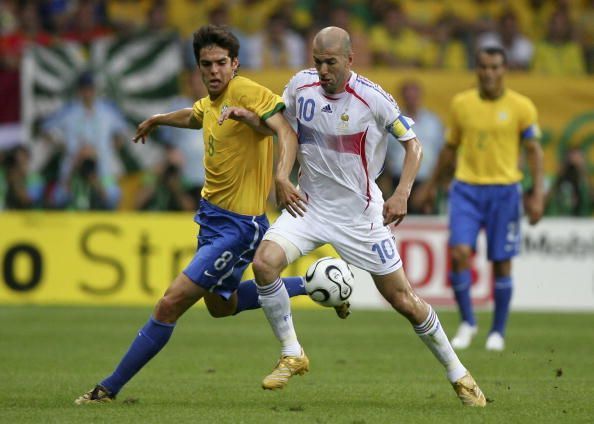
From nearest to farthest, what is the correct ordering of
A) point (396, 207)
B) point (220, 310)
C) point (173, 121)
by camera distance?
point (396, 207)
point (173, 121)
point (220, 310)

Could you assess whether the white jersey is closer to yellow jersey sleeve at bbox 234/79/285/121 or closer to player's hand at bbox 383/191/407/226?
yellow jersey sleeve at bbox 234/79/285/121

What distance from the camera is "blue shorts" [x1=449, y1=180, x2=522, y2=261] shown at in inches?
→ 478

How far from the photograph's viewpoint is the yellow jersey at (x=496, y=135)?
12.1 metres

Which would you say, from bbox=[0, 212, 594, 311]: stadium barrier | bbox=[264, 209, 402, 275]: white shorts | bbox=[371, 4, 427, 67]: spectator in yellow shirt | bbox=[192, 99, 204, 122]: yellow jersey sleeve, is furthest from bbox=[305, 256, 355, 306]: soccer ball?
bbox=[371, 4, 427, 67]: spectator in yellow shirt

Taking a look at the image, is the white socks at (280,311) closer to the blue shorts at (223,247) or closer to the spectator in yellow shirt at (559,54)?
the blue shorts at (223,247)

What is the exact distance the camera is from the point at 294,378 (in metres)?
9.71

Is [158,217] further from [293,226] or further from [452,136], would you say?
[293,226]

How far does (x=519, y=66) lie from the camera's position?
1956cm

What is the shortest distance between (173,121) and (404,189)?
188cm

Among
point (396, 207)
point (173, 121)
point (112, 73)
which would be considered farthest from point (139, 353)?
point (112, 73)

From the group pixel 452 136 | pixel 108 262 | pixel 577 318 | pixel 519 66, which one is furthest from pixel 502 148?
pixel 519 66

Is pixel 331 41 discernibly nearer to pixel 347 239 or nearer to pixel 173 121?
pixel 347 239

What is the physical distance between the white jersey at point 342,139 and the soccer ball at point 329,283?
33 centimetres

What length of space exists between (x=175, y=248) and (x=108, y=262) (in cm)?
90
